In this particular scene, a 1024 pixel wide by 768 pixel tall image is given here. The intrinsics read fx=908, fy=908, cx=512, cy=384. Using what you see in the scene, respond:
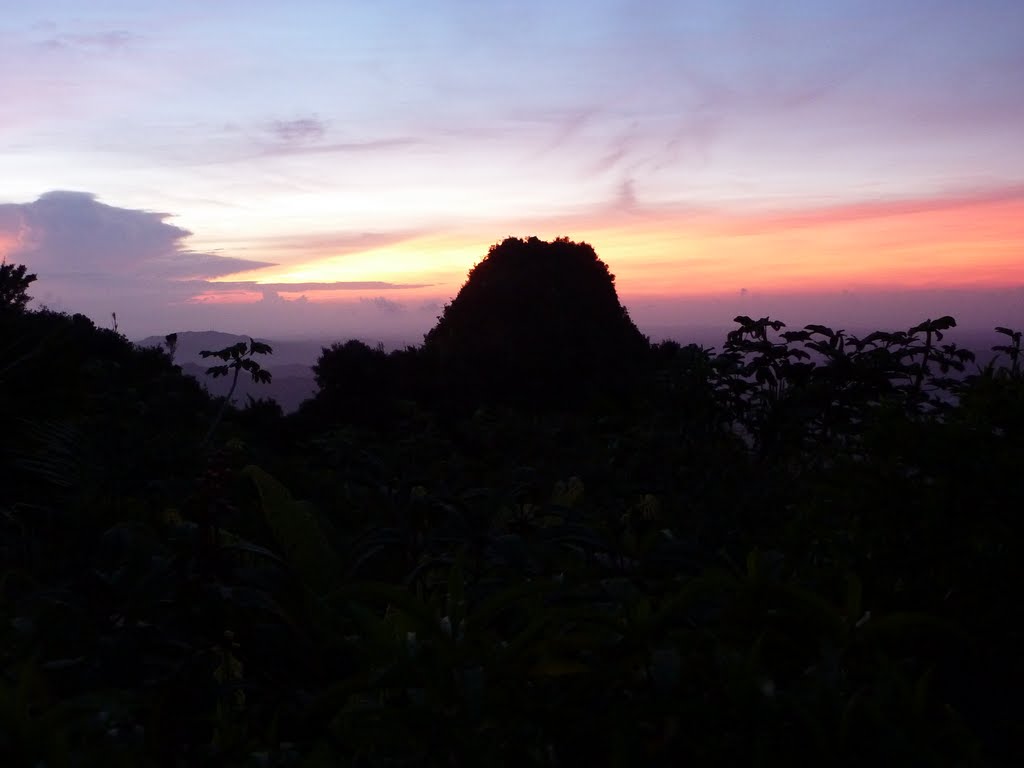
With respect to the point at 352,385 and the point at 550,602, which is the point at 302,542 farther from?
the point at 352,385

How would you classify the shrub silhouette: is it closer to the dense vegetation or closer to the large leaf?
the dense vegetation

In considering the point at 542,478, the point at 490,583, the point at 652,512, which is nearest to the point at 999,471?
the point at 490,583

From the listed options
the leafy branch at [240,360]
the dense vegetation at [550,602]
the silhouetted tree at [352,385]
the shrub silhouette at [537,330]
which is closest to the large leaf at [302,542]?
the dense vegetation at [550,602]

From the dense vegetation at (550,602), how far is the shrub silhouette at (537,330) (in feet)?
46.2

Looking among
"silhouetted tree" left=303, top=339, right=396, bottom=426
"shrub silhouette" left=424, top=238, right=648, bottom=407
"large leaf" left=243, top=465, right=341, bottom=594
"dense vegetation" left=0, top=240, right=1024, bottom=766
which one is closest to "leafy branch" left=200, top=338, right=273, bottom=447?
"dense vegetation" left=0, top=240, right=1024, bottom=766

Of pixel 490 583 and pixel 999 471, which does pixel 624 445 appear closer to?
pixel 999 471

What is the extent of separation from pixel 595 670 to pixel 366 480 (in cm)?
271

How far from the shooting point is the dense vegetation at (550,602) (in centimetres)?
159

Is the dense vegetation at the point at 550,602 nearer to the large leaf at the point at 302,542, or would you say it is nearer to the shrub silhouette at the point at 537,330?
the large leaf at the point at 302,542

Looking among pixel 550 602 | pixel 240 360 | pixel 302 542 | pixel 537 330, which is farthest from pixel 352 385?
pixel 550 602

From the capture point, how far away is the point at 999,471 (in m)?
3.03

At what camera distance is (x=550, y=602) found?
6.81 ft

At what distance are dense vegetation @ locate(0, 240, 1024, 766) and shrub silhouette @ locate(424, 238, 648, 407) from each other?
14.1 metres

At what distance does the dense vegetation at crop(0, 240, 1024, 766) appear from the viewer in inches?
62.7
